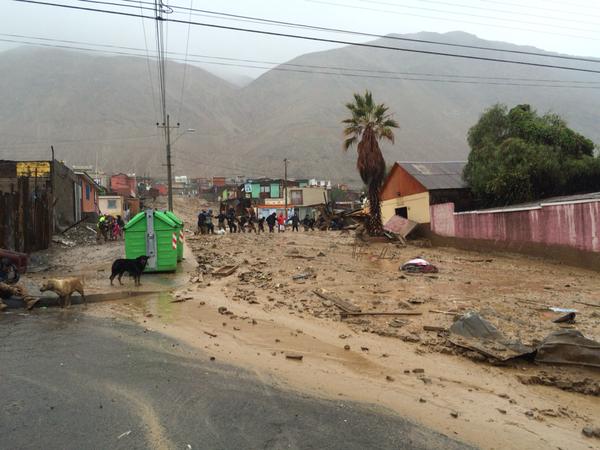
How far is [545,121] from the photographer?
25.3m

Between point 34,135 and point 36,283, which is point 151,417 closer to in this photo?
point 36,283

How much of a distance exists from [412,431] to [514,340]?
330 cm

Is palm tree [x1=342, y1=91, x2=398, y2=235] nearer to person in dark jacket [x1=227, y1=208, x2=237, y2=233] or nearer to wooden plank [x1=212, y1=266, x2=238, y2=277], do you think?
person in dark jacket [x1=227, y1=208, x2=237, y2=233]

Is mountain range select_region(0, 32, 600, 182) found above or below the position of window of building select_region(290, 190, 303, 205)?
above

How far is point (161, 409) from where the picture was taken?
448cm

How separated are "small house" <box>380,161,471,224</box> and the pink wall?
2627 mm

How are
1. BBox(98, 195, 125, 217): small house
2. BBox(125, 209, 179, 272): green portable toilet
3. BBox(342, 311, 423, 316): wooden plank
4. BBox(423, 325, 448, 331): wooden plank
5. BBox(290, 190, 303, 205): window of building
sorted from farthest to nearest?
BBox(290, 190, 303, 205): window of building → BBox(98, 195, 125, 217): small house → BBox(125, 209, 179, 272): green portable toilet → BBox(342, 311, 423, 316): wooden plank → BBox(423, 325, 448, 331): wooden plank

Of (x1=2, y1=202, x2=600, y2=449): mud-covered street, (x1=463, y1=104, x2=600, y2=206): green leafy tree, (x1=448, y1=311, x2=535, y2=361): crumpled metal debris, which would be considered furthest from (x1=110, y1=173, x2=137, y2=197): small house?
(x1=448, y1=311, x2=535, y2=361): crumpled metal debris

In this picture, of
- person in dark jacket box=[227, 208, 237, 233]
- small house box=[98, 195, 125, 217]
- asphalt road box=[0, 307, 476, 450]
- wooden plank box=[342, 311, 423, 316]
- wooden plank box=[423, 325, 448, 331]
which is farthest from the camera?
small house box=[98, 195, 125, 217]

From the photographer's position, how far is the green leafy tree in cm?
2339

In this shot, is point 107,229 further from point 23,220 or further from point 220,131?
point 220,131

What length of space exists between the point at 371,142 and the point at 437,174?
6.58 meters

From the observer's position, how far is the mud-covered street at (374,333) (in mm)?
4711

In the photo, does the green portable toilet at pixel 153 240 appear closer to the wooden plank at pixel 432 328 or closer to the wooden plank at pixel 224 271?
the wooden plank at pixel 224 271
